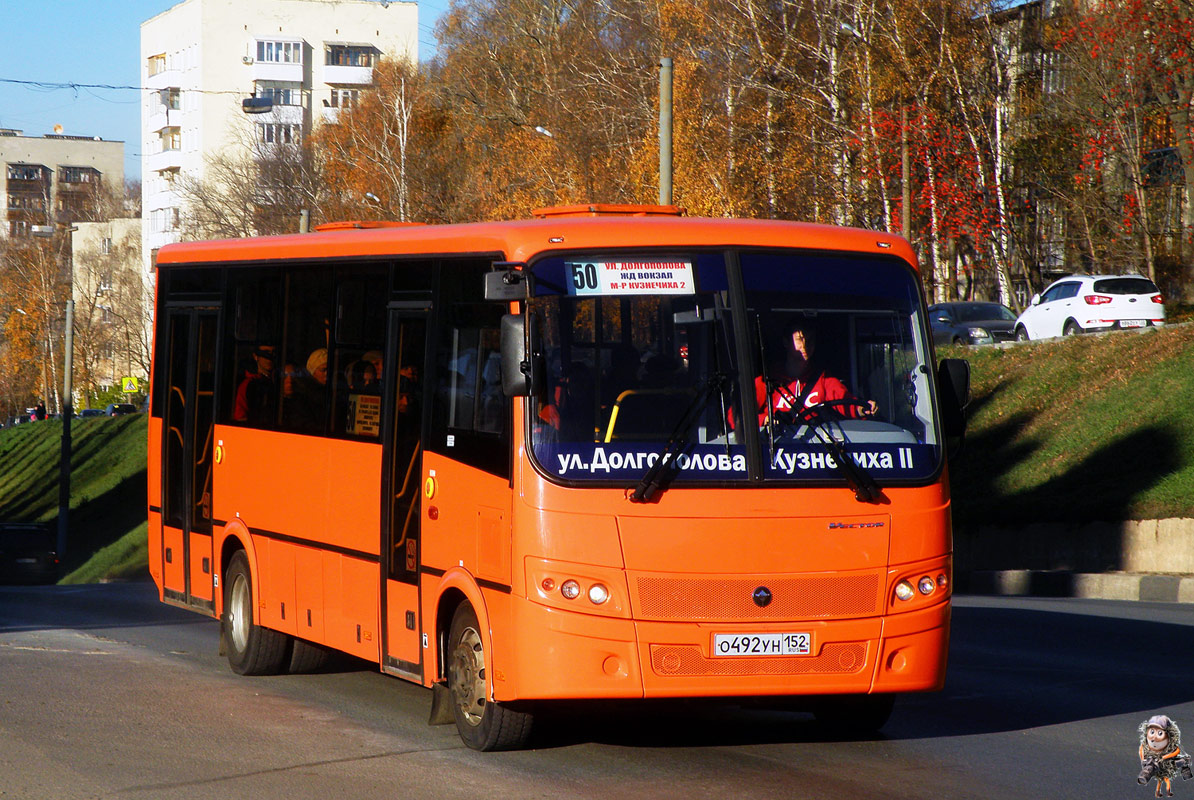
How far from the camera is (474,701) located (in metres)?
8.02

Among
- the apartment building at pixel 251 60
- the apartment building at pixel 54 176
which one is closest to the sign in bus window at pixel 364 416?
the apartment building at pixel 251 60

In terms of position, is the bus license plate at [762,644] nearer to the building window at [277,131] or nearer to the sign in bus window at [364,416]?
the sign in bus window at [364,416]

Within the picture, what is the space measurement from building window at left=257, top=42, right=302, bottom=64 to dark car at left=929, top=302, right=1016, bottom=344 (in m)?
67.7

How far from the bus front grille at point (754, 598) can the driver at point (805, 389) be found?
0.78 metres

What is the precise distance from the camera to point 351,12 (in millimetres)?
101562

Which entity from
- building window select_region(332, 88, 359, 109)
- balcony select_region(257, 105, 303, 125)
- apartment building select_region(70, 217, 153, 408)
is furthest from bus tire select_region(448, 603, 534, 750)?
building window select_region(332, 88, 359, 109)

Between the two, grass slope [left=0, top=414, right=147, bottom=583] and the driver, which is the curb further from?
grass slope [left=0, top=414, right=147, bottom=583]

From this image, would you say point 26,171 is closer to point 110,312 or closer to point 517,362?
point 110,312

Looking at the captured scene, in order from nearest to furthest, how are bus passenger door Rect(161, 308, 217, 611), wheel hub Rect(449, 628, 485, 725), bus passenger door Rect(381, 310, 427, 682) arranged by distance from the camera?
wheel hub Rect(449, 628, 485, 725)
bus passenger door Rect(381, 310, 427, 682)
bus passenger door Rect(161, 308, 217, 611)

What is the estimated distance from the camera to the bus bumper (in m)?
7.32

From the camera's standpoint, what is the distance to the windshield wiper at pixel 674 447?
7391 millimetres

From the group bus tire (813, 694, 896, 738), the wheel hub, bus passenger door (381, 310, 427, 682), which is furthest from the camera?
bus passenger door (381, 310, 427, 682)

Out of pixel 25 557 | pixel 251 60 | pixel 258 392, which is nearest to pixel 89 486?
pixel 25 557

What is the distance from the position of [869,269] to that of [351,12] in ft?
321
